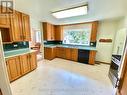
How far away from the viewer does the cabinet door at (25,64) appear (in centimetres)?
256

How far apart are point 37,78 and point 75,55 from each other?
7.77 feet

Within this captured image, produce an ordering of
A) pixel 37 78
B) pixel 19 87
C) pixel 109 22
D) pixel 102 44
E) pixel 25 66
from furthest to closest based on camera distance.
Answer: pixel 102 44, pixel 109 22, pixel 25 66, pixel 37 78, pixel 19 87

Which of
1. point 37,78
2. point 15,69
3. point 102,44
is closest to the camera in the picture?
point 15,69

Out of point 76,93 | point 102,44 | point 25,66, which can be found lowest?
point 76,93

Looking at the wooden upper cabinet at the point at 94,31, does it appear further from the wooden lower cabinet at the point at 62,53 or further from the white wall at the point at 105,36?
the wooden lower cabinet at the point at 62,53

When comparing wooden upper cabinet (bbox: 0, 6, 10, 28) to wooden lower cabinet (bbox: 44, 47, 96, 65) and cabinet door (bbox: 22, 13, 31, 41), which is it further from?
wooden lower cabinet (bbox: 44, 47, 96, 65)

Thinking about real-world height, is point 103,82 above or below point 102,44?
below

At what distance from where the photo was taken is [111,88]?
81.7 inches

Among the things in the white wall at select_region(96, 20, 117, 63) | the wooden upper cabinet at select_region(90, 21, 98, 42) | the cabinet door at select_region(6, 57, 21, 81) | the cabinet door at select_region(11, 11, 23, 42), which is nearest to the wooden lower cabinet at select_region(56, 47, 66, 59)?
the wooden upper cabinet at select_region(90, 21, 98, 42)

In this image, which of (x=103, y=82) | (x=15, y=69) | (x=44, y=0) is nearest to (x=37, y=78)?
(x=15, y=69)

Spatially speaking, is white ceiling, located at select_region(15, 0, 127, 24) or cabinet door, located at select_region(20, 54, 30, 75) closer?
white ceiling, located at select_region(15, 0, 127, 24)

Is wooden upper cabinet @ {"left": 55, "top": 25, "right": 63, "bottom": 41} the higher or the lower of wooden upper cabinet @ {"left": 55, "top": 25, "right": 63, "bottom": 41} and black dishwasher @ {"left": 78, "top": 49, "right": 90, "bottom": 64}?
the higher

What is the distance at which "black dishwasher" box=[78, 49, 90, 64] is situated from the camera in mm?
3809

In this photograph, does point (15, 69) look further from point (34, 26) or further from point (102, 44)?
point (102, 44)
